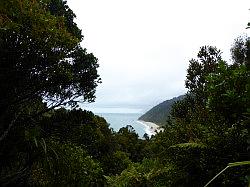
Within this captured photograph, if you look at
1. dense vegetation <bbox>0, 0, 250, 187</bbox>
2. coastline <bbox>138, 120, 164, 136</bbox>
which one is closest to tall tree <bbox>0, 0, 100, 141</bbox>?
dense vegetation <bbox>0, 0, 250, 187</bbox>

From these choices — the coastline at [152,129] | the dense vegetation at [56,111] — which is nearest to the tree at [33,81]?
the dense vegetation at [56,111]

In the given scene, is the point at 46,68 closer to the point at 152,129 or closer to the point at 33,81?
the point at 33,81

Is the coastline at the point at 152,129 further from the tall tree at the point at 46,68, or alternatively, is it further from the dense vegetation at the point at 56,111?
the tall tree at the point at 46,68

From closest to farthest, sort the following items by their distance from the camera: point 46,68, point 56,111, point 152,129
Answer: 1. point 46,68
2. point 56,111
3. point 152,129

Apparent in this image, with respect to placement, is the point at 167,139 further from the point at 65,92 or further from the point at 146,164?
the point at 65,92

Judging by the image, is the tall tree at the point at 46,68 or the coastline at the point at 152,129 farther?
the coastline at the point at 152,129

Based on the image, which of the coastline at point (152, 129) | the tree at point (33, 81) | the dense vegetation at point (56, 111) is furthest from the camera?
the coastline at point (152, 129)

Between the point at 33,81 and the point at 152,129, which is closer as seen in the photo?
the point at 33,81

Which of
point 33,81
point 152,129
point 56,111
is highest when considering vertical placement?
point 33,81

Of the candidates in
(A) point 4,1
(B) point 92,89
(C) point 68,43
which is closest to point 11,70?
(C) point 68,43

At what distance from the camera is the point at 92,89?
16438mm

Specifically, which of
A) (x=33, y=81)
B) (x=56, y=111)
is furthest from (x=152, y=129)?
(x=33, y=81)

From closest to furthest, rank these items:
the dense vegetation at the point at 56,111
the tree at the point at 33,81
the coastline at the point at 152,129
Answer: the dense vegetation at the point at 56,111
the tree at the point at 33,81
the coastline at the point at 152,129

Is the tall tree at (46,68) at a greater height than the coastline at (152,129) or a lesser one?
greater
